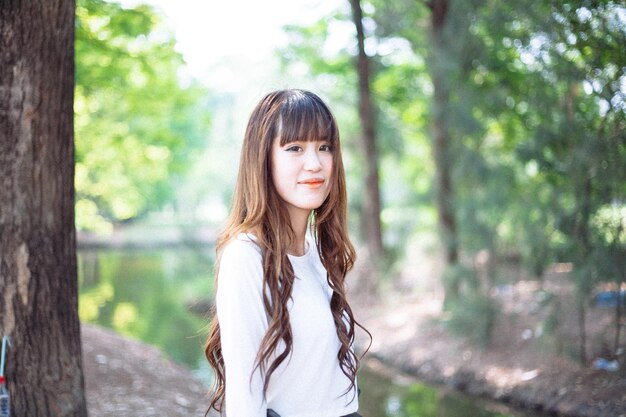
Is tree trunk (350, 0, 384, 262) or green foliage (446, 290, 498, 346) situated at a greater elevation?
tree trunk (350, 0, 384, 262)

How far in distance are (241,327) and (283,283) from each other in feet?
0.70

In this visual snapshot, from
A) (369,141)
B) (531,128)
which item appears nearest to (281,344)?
(531,128)

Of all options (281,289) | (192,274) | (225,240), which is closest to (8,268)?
(225,240)

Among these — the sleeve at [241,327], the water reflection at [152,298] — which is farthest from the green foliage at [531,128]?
the sleeve at [241,327]

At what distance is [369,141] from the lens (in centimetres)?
1446

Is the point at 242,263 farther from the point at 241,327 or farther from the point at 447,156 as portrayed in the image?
the point at 447,156

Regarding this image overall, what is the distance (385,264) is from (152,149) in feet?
24.1

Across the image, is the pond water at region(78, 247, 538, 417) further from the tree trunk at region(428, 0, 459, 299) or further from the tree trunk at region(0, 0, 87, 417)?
the tree trunk at region(428, 0, 459, 299)

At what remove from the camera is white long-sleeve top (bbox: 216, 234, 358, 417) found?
6.21ft

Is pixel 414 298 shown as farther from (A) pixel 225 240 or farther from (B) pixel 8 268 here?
(A) pixel 225 240

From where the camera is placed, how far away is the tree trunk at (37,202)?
152 inches

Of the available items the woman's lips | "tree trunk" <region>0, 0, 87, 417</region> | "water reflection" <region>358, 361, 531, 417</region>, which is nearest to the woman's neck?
the woman's lips

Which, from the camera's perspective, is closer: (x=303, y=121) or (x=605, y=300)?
(x=303, y=121)

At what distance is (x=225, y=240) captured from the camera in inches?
87.0
